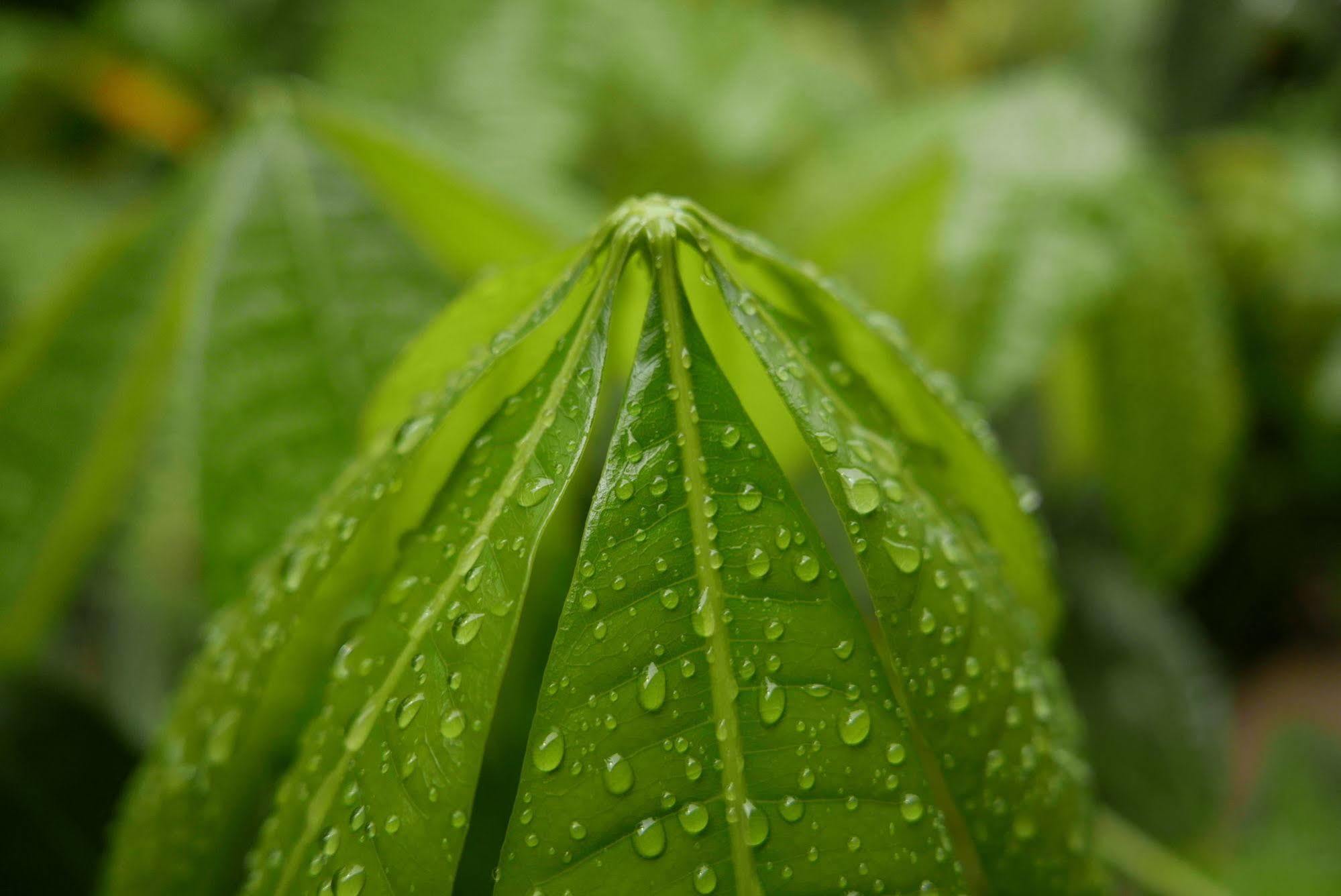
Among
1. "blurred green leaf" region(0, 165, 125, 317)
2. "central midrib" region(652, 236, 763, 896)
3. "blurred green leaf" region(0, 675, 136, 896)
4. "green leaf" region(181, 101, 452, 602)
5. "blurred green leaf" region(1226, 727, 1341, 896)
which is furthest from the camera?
"blurred green leaf" region(0, 165, 125, 317)

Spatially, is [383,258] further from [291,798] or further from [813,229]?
[813,229]

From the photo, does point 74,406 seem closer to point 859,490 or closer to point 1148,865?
point 859,490

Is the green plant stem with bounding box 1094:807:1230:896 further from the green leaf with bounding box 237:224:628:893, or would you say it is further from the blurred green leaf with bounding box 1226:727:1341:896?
the green leaf with bounding box 237:224:628:893

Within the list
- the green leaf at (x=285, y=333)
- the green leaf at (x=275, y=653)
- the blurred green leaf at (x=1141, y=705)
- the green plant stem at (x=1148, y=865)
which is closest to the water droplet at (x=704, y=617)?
the green leaf at (x=275, y=653)

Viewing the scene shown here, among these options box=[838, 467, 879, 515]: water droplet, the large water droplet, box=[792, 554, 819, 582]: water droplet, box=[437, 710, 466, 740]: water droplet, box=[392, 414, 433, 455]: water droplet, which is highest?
box=[392, 414, 433, 455]: water droplet

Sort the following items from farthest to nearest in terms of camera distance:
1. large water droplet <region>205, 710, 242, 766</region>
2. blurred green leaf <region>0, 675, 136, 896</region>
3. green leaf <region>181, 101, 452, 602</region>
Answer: blurred green leaf <region>0, 675, 136, 896</region>
green leaf <region>181, 101, 452, 602</region>
large water droplet <region>205, 710, 242, 766</region>

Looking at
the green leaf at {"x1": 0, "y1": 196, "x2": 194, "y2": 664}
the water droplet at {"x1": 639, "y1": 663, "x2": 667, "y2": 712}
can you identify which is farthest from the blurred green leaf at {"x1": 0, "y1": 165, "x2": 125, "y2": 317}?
the water droplet at {"x1": 639, "y1": 663, "x2": 667, "y2": 712}

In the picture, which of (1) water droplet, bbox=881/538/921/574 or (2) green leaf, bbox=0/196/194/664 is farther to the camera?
(2) green leaf, bbox=0/196/194/664

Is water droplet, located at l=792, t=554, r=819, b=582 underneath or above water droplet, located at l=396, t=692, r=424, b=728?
underneath
